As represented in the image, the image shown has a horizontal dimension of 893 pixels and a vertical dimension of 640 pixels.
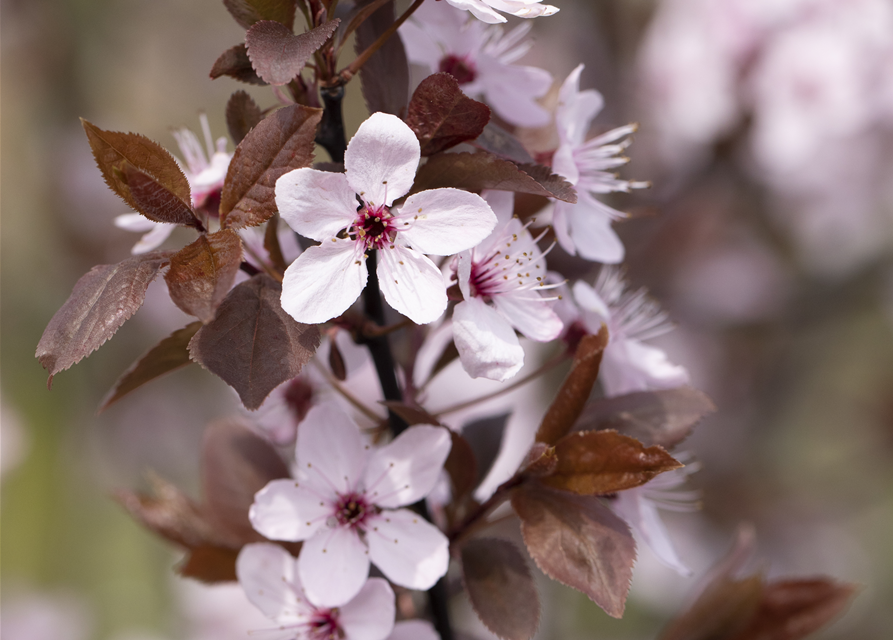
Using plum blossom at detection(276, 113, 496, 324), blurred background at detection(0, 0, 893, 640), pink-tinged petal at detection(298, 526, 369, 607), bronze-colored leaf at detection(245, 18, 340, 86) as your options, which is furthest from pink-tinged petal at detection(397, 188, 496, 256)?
blurred background at detection(0, 0, 893, 640)

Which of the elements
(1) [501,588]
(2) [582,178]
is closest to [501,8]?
(2) [582,178]

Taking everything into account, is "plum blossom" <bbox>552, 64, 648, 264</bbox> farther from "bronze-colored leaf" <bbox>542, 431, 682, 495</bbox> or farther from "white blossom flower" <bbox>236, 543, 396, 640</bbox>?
"white blossom flower" <bbox>236, 543, 396, 640</bbox>

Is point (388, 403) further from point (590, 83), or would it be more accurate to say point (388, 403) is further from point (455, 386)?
point (590, 83)

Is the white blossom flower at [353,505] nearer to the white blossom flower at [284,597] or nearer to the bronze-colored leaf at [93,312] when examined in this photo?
the white blossom flower at [284,597]

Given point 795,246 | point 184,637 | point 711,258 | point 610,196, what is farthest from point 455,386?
point 795,246

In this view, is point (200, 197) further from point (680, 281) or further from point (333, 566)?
point (680, 281)

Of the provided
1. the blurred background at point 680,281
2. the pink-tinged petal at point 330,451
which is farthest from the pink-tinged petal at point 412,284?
the blurred background at point 680,281
